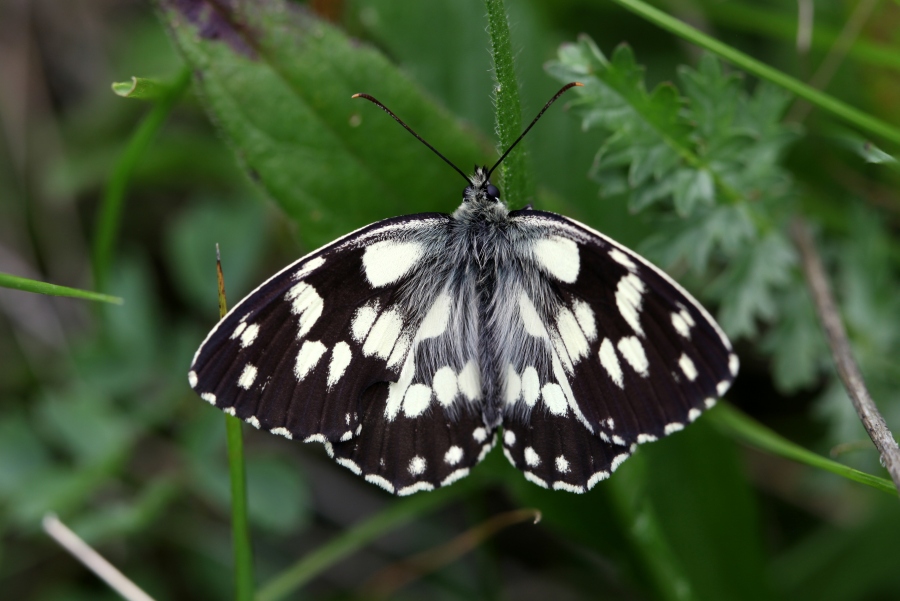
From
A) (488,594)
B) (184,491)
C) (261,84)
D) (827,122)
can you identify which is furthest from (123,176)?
(827,122)

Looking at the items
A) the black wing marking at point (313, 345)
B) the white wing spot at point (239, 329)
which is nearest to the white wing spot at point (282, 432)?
the black wing marking at point (313, 345)

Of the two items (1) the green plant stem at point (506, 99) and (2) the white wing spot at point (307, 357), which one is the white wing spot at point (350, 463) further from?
(1) the green plant stem at point (506, 99)

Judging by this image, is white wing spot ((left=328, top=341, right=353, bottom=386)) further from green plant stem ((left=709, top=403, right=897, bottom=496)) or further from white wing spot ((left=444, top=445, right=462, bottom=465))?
green plant stem ((left=709, top=403, right=897, bottom=496))

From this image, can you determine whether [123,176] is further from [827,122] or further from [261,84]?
[827,122]

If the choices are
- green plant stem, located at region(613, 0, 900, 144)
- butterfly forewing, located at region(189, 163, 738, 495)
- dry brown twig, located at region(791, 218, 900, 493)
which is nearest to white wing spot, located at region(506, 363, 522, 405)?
butterfly forewing, located at region(189, 163, 738, 495)

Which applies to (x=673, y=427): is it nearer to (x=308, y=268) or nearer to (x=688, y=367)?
(x=688, y=367)

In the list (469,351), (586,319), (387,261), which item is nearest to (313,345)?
(387,261)
